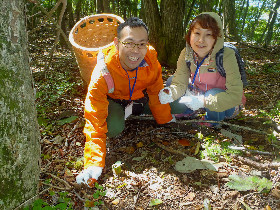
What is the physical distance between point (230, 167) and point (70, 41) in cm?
286

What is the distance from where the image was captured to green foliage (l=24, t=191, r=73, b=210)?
164 cm

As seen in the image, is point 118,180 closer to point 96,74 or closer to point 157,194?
point 157,194

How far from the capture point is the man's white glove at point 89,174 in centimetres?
210

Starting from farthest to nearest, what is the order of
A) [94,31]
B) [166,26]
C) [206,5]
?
1. [206,5]
2. [166,26]
3. [94,31]

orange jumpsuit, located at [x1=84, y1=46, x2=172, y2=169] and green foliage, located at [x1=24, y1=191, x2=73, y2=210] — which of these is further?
orange jumpsuit, located at [x1=84, y1=46, x2=172, y2=169]

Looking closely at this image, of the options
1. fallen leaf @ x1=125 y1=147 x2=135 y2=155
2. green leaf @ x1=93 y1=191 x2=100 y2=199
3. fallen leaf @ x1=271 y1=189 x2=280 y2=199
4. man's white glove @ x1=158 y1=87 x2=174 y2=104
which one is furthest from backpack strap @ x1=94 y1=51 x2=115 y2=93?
fallen leaf @ x1=271 y1=189 x2=280 y2=199

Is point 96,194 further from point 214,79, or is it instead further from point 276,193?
point 214,79

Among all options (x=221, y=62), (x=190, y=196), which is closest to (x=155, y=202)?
(x=190, y=196)

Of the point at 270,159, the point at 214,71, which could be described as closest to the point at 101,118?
the point at 214,71

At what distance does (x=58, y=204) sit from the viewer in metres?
1.78

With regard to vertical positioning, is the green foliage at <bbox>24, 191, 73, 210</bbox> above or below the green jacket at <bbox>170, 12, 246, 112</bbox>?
below

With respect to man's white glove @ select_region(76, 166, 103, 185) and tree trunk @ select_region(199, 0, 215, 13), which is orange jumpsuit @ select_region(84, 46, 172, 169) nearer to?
man's white glove @ select_region(76, 166, 103, 185)

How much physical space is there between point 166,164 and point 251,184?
0.84 metres

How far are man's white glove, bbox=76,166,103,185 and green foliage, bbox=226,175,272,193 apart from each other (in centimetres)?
120
